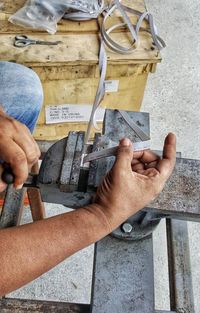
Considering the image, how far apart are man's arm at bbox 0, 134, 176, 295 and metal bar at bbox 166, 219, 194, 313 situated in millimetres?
279

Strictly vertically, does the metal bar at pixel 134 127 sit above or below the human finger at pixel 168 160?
below

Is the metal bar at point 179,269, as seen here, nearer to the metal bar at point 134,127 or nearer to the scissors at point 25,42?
the metal bar at point 134,127

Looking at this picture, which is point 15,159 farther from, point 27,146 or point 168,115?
point 168,115

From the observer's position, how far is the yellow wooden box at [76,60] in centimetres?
140

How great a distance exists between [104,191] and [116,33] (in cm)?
91

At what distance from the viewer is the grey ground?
5.15 ft

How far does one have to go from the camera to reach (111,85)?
1541mm

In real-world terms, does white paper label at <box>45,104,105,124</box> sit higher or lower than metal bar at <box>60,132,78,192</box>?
lower

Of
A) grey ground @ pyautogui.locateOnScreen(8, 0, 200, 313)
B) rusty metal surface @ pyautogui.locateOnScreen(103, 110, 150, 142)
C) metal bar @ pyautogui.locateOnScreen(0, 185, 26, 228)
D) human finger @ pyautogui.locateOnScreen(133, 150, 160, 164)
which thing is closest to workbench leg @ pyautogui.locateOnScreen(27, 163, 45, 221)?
metal bar @ pyautogui.locateOnScreen(0, 185, 26, 228)

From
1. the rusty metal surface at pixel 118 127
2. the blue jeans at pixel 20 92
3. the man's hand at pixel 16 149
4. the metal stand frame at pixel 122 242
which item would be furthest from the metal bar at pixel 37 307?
the blue jeans at pixel 20 92

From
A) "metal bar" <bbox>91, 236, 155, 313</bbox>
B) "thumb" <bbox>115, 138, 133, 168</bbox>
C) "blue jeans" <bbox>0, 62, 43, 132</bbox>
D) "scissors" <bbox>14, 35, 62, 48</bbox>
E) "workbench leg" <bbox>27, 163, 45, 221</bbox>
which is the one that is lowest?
"workbench leg" <bbox>27, 163, 45, 221</bbox>

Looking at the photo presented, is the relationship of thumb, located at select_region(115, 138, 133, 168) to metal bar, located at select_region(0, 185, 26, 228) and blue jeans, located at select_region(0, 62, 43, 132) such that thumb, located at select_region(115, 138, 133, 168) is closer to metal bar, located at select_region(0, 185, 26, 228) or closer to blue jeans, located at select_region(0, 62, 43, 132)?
metal bar, located at select_region(0, 185, 26, 228)

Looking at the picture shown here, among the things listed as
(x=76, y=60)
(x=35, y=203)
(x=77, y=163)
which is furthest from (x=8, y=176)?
(x=76, y=60)

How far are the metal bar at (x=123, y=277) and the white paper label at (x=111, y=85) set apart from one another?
76 centimetres
